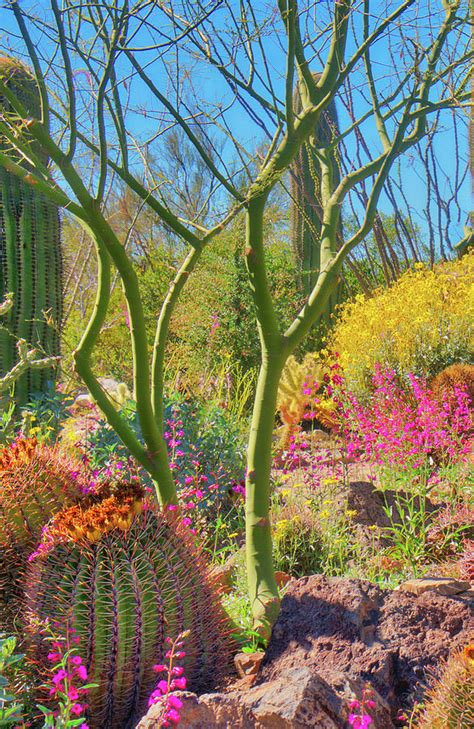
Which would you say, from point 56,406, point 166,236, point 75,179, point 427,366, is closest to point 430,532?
point 75,179

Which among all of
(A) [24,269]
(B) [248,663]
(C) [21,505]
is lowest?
(B) [248,663]

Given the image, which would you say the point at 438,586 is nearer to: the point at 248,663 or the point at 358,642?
the point at 358,642

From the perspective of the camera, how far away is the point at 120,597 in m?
1.97

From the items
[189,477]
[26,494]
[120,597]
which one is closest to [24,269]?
[189,477]

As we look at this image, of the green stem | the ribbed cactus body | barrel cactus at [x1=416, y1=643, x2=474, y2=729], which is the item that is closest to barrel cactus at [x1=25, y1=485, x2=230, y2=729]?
the ribbed cactus body

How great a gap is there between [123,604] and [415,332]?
599 centimetres

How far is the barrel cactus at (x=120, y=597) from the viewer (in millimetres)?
1970

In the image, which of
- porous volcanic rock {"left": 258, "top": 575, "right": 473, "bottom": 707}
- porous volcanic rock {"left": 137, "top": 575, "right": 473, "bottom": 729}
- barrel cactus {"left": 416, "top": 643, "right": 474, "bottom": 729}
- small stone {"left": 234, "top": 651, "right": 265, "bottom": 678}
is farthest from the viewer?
small stone {"left": 234, "top": 651, "right": 265, "bottom": 678}

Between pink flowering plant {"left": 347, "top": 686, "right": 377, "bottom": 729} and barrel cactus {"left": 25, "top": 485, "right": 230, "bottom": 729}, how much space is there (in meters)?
0.52

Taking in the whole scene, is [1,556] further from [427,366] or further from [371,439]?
[427,366]

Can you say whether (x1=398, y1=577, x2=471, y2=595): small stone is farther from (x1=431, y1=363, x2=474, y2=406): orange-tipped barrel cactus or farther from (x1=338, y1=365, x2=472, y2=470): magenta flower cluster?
(x1=431, y1=363, x2=474, y2=406): orange-tipped barrel cactus

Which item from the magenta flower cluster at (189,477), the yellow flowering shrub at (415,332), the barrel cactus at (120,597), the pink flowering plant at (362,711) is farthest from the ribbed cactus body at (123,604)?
the yellow flowering shrub at (415,332)

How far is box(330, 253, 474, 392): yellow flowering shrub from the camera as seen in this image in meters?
7.29

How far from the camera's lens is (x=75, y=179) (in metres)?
2.53
